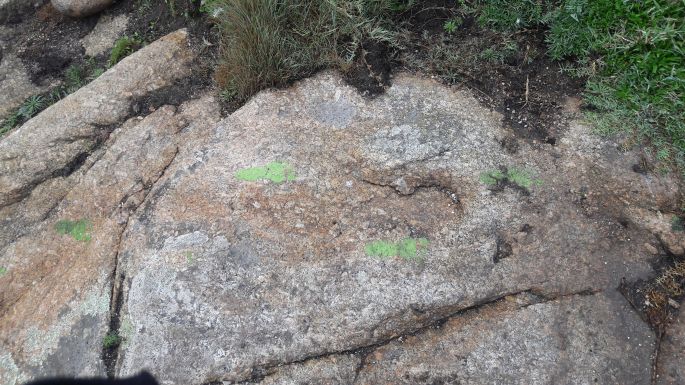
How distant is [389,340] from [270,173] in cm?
95

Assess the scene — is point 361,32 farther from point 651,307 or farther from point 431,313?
point 651,307

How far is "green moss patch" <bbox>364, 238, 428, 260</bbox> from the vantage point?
90.8 inches

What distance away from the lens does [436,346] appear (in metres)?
2.19

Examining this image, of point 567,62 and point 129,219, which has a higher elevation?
point 567,62

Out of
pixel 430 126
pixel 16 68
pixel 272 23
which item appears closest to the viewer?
pixel 430 126

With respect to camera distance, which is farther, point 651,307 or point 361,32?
point 361,32

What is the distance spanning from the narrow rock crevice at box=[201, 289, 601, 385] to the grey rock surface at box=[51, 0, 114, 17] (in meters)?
2.95

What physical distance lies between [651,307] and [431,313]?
0.94m

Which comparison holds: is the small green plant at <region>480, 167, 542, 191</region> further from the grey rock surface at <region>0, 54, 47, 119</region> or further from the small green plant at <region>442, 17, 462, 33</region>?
the grey rock surface at <region>0, 54, 47, 119</region>

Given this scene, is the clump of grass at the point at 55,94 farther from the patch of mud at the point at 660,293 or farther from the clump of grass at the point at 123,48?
the patch of mud at the point at 660,293

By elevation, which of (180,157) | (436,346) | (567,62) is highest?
(567,62)

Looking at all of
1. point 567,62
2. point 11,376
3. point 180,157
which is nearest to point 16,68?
point 180,157

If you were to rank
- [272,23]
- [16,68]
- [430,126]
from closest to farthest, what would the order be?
1. [430,126]
2. [272,23]
3. [16,68]

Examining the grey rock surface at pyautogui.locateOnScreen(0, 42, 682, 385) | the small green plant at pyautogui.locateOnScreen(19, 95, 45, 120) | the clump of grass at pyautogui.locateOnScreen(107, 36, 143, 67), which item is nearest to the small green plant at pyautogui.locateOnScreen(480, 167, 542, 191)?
the grey rock surface at pyautogui.locateOnScreen(0, 42, 682, 385)
